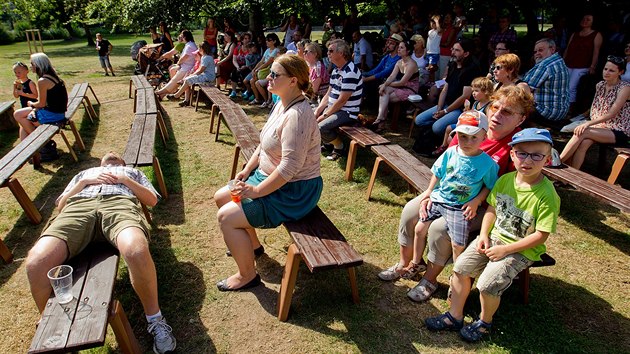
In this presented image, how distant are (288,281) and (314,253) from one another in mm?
275

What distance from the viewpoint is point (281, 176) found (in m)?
2.72

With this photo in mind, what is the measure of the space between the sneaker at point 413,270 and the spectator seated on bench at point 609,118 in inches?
92.0

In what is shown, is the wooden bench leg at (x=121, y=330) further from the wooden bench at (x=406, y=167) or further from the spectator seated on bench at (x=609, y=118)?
the spectator seated on bench at (x=609, y=118)

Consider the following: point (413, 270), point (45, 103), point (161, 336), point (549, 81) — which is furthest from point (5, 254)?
point (549, 81)

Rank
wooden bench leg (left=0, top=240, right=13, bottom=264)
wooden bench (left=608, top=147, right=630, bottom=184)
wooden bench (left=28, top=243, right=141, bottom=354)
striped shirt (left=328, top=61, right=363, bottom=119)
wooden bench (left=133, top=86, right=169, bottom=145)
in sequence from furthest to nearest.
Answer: wooden bench (left=133, top=86, right=169, bottom=145) → striped shirt (left=328, top=61, right=363, bottom=119) → wooden bench (left=608, top=147, right=630, bottom=184) → wooden bench leg (left=0, top=240, right=13, bottom=264) → wooden bench (left=28, top=243, right=141, bottom=354)

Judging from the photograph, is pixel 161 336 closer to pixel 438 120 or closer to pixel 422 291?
pixel 422 291

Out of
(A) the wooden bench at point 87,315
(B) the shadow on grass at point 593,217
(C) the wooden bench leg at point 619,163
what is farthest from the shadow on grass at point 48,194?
(C) the wooden bench leg at point 619,163

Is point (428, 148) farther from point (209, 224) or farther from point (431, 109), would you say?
point (209, 224)

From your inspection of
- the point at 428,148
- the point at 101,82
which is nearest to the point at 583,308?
the point at 428,148

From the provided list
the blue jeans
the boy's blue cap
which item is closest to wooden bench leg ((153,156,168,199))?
the blue jeans

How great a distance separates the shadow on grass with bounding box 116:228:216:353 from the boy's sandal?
1523mm

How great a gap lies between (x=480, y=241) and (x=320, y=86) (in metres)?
4.18

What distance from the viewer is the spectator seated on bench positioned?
13.4 feet

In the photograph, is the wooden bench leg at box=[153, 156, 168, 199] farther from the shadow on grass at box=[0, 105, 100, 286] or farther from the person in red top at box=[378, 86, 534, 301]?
the person in red top at box=[378, 86, 534, 301]
